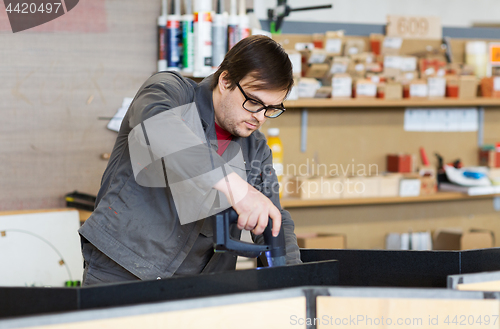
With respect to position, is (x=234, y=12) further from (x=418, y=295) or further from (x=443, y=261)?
(x=418, y=295)

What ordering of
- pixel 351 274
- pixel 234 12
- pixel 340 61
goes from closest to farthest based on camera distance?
1. pixel 351 274
2. pixel 234 12
3. pixel 340 61

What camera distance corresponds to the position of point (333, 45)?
281cm

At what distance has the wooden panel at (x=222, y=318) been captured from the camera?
702 mm

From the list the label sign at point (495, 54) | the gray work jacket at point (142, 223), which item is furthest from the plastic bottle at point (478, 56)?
the gray work jacket at point (142, 223)

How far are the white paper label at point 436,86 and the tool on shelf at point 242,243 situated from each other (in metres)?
2.29

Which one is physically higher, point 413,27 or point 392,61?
point 413,27

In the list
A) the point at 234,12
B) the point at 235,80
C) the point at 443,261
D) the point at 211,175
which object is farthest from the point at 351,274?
the point at 234,12

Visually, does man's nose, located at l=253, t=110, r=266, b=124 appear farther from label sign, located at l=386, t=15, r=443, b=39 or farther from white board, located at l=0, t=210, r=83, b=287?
label sign, located at l=386, t=15, r=443, b=39

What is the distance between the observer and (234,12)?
2221 millimetres

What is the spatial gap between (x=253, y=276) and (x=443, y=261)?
0.46 m

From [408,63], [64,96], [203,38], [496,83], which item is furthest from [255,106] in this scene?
[496,83]

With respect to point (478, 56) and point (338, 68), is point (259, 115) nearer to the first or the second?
point (338, 68)

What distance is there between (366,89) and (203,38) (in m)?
1.10

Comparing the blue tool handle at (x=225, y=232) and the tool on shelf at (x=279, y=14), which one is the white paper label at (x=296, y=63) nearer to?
the tool on shelf at (x=279, y=14)
